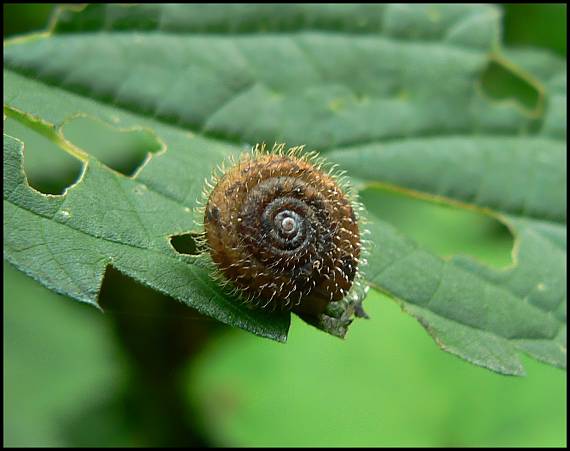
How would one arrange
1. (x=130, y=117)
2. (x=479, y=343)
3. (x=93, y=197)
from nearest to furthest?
(x=93, y=197) < (x=479, y=343) < (x=130, y=117)

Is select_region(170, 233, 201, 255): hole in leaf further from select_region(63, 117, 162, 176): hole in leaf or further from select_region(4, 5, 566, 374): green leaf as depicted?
select_region(63, 117, 162, 176): hole in leaf

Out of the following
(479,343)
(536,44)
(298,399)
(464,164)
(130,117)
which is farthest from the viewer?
(536,44)

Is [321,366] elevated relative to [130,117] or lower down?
lower down

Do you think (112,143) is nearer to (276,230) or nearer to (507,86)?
(276,230)

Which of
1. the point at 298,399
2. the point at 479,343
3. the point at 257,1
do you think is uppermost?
the point at 257,1

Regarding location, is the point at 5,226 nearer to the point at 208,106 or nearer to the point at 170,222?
the point at 170,222


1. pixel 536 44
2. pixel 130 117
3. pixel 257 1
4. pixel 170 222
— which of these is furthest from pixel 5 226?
pixel 536 44

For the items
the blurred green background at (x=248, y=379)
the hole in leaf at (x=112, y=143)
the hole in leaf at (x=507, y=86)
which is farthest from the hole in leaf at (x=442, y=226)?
the hole in leaf at (x=112, y=143)
